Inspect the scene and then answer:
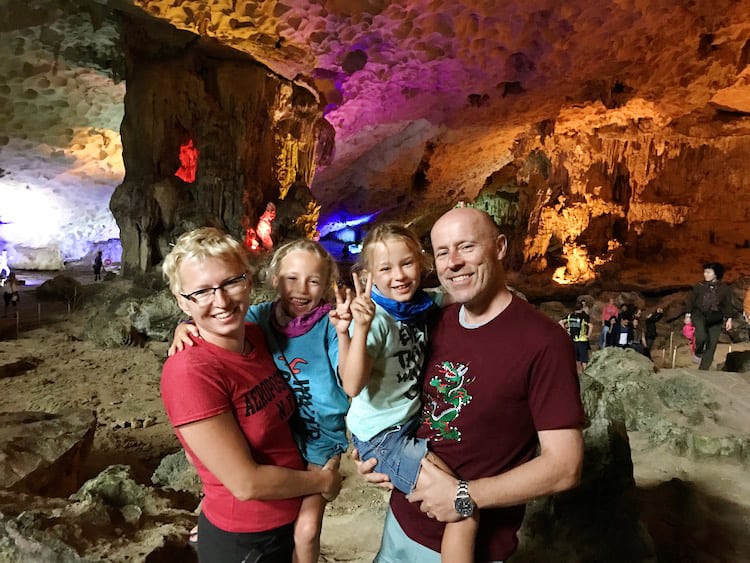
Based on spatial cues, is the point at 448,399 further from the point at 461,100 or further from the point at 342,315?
the point at 461,100

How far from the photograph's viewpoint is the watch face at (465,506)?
4.78 ft

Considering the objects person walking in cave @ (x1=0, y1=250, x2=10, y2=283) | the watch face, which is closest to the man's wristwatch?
the watch face

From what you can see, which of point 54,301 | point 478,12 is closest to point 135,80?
point 54,301

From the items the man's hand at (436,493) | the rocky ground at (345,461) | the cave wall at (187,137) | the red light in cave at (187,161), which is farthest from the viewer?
the red light in cave at (187,161)

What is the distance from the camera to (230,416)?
146 cm

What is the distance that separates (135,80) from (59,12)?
1.87m

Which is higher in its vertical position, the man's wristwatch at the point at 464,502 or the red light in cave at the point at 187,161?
the red light in cave at the point at 187,161

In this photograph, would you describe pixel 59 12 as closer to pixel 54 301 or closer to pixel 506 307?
pixel 54 301

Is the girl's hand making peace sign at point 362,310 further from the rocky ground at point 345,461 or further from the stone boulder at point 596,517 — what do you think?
the rocky ground at point 345,461

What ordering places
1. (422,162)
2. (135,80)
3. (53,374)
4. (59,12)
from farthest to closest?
(422,162), (135,80), (59,12), (53,374)

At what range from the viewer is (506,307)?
1.60 m

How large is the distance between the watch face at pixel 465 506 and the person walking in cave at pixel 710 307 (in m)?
6.06

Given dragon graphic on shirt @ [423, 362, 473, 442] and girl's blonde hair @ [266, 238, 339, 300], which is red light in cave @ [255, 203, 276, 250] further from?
dragon graphic on shirt @ [423, 362, 473, 442]

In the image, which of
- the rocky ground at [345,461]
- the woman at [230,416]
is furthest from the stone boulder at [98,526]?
the woman at [230,416]
